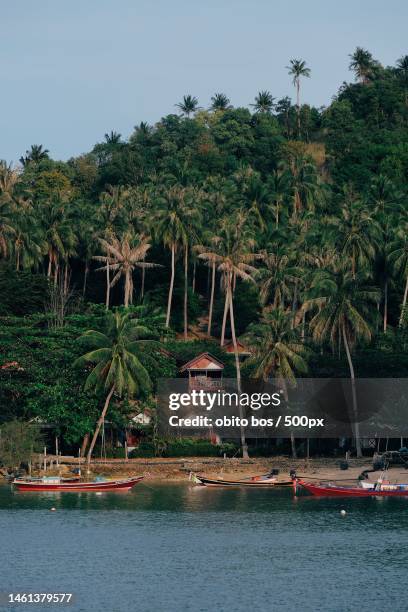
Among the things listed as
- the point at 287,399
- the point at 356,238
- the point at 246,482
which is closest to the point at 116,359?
the point at 246,482

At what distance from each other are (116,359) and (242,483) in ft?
55.1

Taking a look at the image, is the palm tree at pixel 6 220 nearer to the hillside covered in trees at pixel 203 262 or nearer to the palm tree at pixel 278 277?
the hillside covered in trees at pixel 203 262

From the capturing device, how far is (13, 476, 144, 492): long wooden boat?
107 meters

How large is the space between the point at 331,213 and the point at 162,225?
34.2 metres

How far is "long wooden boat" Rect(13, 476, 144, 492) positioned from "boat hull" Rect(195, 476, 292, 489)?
5.91 m

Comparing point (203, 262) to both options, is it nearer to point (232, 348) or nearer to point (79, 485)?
point (232, 348)

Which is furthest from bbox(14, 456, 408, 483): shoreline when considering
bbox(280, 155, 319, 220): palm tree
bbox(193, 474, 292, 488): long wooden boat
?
bbox(280, 155, 319, 220): palm tree

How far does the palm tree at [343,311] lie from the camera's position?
117375 mm

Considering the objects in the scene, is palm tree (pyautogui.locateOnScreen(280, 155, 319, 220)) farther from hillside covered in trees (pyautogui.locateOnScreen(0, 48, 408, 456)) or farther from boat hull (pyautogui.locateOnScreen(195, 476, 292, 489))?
boat hull (pyautogui.locateOnScreen(195, 476, 292, 489))

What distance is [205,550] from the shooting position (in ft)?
271

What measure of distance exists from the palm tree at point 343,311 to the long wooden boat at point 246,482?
11828mm

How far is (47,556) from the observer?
80.4 meters

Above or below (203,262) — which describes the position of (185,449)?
below

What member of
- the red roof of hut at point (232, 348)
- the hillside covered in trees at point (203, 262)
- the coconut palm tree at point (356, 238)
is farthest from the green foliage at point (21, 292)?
the coconut palm tree at point (356, 238)
